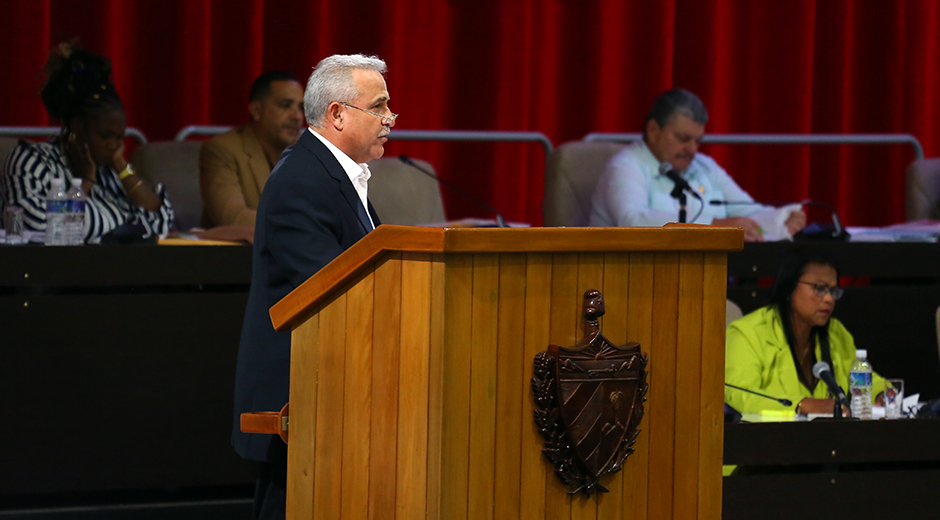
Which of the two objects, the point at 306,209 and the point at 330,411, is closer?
the point at 330,411

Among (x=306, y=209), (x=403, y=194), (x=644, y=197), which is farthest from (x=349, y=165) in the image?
(x=644, y=197)

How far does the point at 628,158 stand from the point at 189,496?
2.01m

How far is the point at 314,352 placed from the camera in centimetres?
164

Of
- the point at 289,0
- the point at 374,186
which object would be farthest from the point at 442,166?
the point at 374,186

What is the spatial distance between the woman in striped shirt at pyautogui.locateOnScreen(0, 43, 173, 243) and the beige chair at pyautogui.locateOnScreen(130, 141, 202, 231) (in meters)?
0.31

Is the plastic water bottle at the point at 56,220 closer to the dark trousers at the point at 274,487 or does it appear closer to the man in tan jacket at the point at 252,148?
the man in tan jacket at the point at 252,148

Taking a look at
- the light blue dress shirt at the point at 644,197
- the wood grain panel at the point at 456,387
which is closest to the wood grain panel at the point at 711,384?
the wood grain panel at the point at 456,387

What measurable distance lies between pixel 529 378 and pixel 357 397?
242mm

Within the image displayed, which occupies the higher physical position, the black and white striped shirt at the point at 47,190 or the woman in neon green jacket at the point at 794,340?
the black and white striped shirt at the point at 47,190

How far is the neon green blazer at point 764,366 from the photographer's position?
3.30 m

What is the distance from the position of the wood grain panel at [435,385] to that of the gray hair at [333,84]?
0.60 meters

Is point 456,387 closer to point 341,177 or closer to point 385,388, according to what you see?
point 385,388

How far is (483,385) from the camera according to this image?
1491 mm

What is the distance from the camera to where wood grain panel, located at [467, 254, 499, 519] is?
1.48 meters
